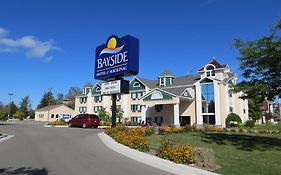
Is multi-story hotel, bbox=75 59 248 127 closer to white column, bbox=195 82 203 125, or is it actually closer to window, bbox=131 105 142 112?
white column, bbox=195 82 203 125

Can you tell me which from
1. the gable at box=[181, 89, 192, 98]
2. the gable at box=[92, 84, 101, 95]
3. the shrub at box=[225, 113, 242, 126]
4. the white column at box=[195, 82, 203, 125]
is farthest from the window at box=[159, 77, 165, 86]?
the gable at box=[92, 84, 101, 95]

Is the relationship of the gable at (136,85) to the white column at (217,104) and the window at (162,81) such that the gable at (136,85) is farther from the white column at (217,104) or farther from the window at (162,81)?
the white column at (217,104)

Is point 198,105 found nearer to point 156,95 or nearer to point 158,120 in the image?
point 156,95

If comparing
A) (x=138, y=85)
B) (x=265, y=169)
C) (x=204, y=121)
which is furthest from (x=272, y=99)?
(x=138, y=85)

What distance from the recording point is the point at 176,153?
10195 mm

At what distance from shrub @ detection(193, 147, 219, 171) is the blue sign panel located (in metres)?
11.6

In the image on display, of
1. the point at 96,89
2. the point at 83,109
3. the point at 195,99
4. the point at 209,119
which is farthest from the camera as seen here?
the point at 83,109

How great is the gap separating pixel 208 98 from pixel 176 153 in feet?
110

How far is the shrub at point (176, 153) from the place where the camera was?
9.87 m

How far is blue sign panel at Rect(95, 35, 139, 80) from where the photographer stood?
2077 centimetres

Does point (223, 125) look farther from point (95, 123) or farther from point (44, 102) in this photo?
point (44, 102)

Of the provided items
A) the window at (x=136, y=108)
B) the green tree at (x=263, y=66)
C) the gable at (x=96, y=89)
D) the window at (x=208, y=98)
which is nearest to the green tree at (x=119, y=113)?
the window at (x=136, y=108)

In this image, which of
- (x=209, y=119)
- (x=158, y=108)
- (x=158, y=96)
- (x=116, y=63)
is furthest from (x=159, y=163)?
(x=158, y=108)

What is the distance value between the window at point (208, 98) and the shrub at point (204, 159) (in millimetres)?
33132
